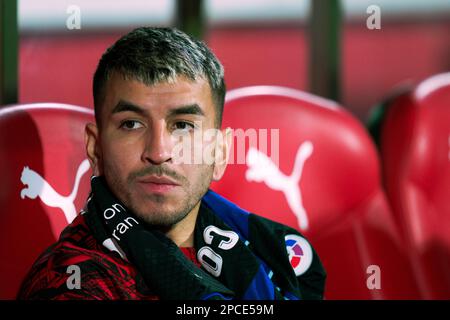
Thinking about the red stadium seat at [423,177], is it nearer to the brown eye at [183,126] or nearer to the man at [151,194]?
the man at [151,194]

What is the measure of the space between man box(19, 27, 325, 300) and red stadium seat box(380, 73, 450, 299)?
0.44 metres

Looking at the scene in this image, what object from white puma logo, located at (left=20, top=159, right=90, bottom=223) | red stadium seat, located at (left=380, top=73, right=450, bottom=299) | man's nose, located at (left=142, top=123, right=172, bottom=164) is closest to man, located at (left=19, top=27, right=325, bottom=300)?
man's nose, located at (left=142, top=123, right=172, bottom=164)

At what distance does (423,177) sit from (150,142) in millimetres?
627

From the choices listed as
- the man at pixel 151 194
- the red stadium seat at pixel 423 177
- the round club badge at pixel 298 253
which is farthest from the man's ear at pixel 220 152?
the red stadium seat at pixel 423 177

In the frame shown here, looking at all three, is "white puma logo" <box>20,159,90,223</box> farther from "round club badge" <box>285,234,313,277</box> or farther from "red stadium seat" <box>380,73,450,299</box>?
"red stadium seat" <box>380,73,450,299</box>

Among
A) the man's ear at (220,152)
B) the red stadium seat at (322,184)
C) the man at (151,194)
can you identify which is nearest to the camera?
the man at (151,194)

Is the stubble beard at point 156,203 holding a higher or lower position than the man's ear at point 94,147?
lower

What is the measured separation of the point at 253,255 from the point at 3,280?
327mm

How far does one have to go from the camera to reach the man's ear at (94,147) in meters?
0.82

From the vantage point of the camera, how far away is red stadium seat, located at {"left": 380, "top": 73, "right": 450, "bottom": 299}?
3.91 ft

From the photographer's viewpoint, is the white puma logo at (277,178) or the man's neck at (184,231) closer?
the man's neck at (184,231)

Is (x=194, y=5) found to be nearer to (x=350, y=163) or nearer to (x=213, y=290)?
(x=350, y=163)

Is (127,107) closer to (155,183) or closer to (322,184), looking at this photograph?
(155,183)

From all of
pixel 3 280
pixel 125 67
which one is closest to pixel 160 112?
pixel 125 67
